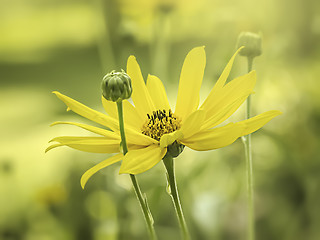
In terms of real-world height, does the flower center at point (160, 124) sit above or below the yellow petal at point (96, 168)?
above

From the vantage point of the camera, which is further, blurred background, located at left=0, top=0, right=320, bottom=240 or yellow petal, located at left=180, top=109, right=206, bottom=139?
blurred background, located at left=0, top=0, right=320, bottom=240

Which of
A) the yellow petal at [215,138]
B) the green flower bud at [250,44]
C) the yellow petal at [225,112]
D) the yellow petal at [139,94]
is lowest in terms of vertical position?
the yellow petal at [215,138]

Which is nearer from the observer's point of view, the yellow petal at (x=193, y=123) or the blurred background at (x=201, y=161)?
the yellow petal at (x=193, y=123)

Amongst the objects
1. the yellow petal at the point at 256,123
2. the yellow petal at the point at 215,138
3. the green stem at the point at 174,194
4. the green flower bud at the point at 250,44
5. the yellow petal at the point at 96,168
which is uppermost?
the green flower bud at the point at 250,44

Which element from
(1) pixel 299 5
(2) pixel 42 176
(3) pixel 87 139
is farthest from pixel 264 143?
(3) pixel 87 139

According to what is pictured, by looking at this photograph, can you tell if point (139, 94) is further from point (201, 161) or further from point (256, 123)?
point (201, 161)

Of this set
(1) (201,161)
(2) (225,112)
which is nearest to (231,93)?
(2) (225,112)

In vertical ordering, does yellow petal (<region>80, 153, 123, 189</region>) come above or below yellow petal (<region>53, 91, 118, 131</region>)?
below
